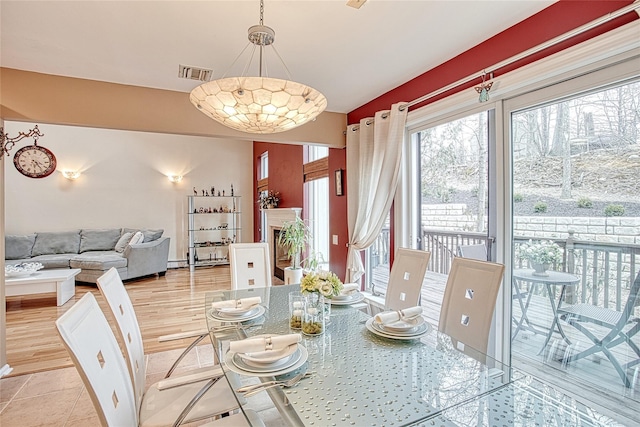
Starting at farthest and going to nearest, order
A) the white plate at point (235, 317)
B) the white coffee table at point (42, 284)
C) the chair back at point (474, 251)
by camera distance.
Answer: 1. the white coffee table at point (42, 284)
2. the chair back at point (474, 251)
3. the white plate at point (235, 317)

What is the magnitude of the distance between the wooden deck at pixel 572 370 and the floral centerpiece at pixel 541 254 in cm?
21

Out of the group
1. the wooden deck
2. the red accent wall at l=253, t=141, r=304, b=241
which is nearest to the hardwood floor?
the red accent wall at l=253, t=141, r=304, b=241

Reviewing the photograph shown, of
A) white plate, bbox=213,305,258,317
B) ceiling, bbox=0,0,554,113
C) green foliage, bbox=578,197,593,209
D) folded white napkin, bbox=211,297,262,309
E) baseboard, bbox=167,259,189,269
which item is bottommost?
baseboard, bbox=167,259,189,269

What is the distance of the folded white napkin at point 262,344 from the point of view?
1.23m

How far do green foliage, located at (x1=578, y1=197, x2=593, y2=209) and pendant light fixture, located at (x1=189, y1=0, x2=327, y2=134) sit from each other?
1.60 meters

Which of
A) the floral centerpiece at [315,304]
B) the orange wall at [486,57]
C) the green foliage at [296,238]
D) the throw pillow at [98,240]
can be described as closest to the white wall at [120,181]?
the throw pillow at [98,240]

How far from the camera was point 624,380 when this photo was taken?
1.65m

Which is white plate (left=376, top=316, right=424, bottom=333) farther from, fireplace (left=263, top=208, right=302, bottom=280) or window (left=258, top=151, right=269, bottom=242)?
window (left=258, top=151, right=269, bottom=242)

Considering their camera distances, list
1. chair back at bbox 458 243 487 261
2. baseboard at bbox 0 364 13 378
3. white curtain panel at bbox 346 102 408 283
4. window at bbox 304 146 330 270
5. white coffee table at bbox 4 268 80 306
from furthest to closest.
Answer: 1. window at bbox 304 146 330 270
2. white coffee table at bbox 4 268 80 306
3. white curtain panel at bbox 346 102 408 283
4. baseboard at bbox 0 364 13 378
5. chair back at bbox 458 243 487 261

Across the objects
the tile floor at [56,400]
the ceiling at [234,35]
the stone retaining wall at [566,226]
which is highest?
the ceiling at [234,35]

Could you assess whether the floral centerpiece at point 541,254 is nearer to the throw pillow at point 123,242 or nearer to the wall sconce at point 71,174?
the throw pillow at point 123,242

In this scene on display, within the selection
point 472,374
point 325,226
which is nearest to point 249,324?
point 472,374

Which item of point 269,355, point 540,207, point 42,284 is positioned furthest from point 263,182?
point 269,355

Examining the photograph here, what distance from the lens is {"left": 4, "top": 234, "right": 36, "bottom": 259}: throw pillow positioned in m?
5.67
